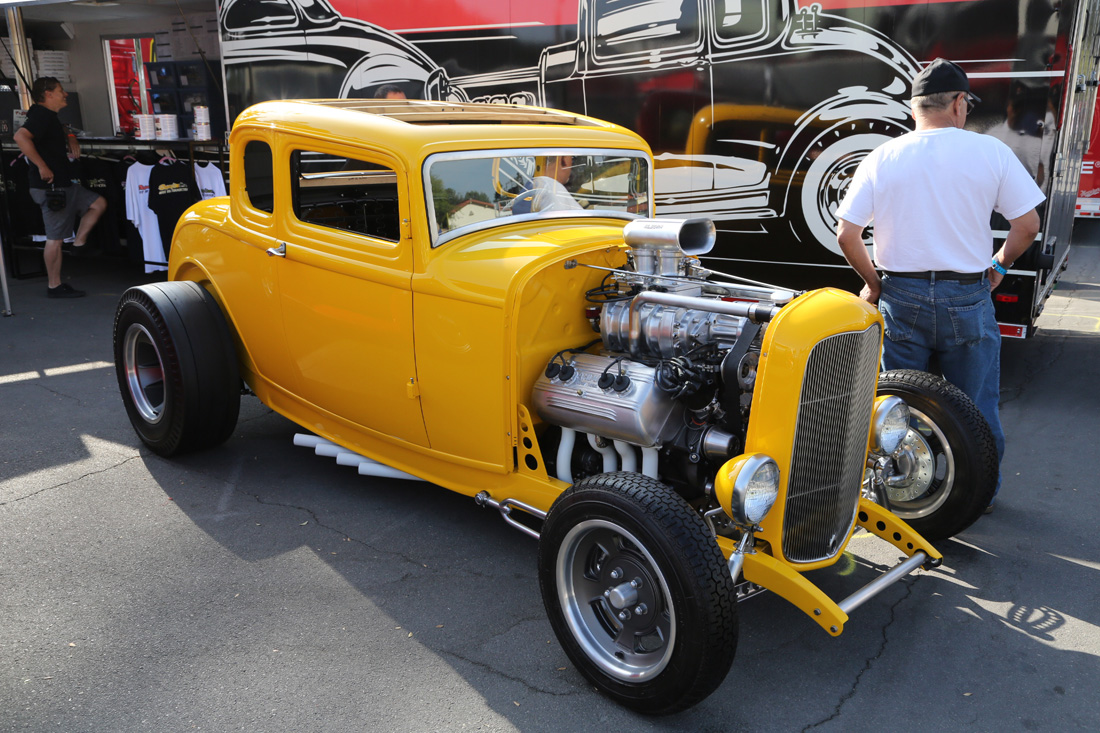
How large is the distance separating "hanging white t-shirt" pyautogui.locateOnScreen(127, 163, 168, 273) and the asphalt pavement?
16.2ft

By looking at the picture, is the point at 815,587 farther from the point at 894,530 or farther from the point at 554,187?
the point at 554,187

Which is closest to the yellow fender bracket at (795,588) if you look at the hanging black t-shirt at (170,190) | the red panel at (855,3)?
the red panel at (855,3)

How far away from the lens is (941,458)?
352cm

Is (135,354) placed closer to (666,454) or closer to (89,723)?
(89,723)

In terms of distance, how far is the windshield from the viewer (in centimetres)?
353

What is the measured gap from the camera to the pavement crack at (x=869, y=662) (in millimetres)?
2648

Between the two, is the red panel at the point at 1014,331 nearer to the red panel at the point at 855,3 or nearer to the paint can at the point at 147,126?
the red panel at the point at 855,3

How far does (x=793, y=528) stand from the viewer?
2.86 m

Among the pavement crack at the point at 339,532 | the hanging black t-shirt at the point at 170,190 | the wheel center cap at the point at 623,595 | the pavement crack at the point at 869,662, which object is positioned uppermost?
the hanging black t-shirt at the point at 170,190

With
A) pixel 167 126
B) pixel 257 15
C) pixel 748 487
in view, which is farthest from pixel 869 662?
pixel 167 126

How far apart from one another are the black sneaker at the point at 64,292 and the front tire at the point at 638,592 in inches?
309

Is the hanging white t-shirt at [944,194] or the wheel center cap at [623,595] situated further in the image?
the hanging white t-shirt at [944,194]

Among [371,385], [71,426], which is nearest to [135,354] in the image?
[71,426]

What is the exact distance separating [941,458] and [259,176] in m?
3.47
